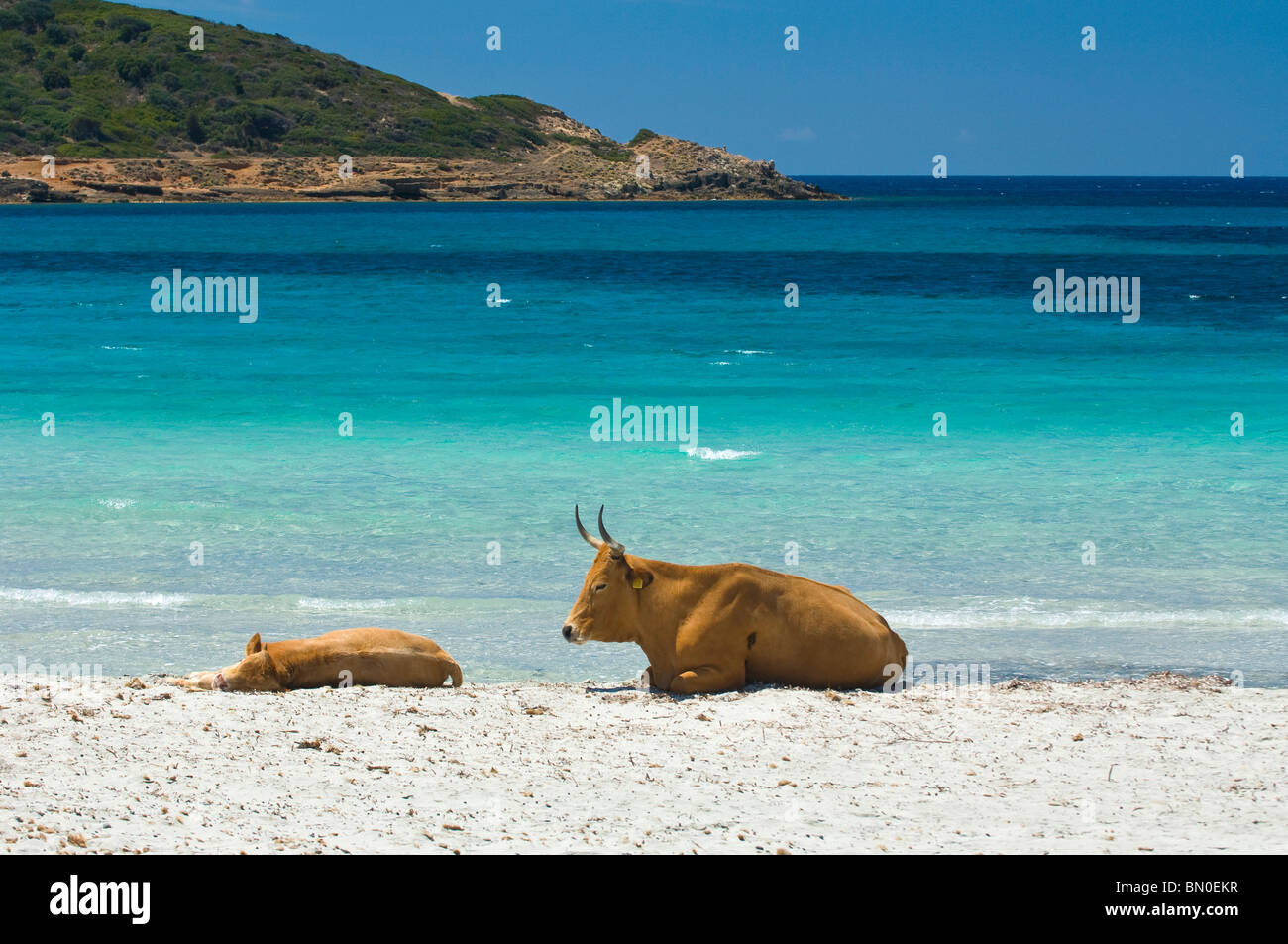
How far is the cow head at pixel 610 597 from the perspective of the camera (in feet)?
28.1

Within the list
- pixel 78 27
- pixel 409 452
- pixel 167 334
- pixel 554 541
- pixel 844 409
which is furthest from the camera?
pixel 78 27

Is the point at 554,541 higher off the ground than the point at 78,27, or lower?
lower

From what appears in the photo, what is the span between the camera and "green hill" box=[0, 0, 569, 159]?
4902 inches

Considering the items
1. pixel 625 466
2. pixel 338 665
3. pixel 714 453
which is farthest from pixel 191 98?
pixel 338 665

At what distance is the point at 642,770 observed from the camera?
276 inches

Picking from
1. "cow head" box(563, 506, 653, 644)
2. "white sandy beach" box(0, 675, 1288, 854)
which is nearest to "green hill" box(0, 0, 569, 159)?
"cow head" box(563, 506, 653, 644)

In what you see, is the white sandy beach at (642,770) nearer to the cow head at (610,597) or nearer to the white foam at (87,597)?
the cow head at (610,597)

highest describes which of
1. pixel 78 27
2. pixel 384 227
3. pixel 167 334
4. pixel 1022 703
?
pixel 78 27

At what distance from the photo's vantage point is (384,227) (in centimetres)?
8306

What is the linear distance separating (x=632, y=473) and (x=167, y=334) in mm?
20537

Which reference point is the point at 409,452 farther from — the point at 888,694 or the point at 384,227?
the point at 384,227

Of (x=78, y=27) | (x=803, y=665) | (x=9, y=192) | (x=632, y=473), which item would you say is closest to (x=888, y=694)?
(x=803, y=665)

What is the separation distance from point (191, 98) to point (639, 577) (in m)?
141

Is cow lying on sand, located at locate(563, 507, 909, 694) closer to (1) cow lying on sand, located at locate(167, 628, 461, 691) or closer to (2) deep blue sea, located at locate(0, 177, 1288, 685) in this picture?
(2) deep blue sea, located at locate(0, 177, 1288, 685)
